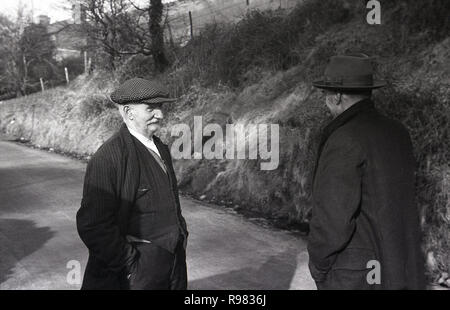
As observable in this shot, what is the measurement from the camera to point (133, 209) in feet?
10.0

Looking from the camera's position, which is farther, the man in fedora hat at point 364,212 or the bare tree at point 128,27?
the bare tree at point 128,27

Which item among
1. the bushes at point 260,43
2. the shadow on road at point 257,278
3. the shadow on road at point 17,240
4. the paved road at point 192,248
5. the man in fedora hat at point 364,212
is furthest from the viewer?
the bushes at point 260,43

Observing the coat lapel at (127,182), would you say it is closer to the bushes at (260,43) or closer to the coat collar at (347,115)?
the coat collar at (347,115)

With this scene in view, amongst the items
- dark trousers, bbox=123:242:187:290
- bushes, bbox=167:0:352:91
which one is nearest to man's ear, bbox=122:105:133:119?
dark trousers, bbox=123:242:187:290

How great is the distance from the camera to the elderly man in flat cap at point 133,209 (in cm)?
288

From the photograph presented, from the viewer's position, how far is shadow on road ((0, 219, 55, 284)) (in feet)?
18.9

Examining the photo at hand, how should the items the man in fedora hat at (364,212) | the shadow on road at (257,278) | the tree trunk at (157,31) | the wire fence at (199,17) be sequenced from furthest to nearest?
the tree trunk at (157,31) < the wire fence at (199,17) < the shadow on road at (257,278) < the man in fedora hat at (364,212)

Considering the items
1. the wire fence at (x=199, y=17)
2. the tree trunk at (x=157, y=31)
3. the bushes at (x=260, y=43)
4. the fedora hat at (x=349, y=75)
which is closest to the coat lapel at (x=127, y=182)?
the fedora hat at (x=349, y=75)

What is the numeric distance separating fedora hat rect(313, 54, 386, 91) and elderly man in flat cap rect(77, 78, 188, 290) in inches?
41.1

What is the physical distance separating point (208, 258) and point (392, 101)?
3.17 metres

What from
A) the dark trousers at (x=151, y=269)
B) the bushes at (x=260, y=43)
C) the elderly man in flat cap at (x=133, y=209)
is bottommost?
the dark trousers at (x=151, y=269)

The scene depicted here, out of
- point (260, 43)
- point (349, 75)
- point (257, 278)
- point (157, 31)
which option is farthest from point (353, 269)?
point (157, 31)

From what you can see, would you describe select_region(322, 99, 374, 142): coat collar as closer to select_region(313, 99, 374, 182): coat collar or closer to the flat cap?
select_region(313, 99, 374, 182): coat collar
